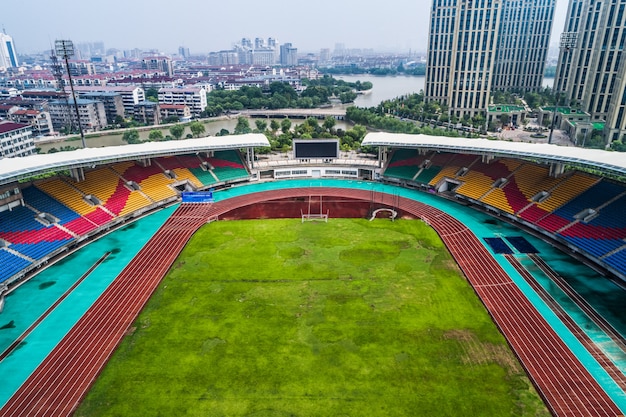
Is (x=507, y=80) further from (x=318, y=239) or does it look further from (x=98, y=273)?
(x=98, y=273)

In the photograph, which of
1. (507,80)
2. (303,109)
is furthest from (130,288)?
(507,80)

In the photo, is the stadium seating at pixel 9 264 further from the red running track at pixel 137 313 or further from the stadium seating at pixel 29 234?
the red running track at pixel 137 313

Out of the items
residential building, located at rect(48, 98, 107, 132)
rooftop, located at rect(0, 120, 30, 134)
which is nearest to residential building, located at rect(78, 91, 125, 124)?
residential building, located at rect(48, 98, 107, 132)

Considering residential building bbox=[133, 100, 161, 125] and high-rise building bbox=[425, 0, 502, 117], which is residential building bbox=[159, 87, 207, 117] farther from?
high-rise building bbox=[425, 0, 502, 117]

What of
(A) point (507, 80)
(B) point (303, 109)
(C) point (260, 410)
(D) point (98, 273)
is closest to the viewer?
(C) point (260, 410)

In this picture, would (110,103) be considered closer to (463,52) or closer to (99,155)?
(99,155)

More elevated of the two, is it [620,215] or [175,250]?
[620,215]

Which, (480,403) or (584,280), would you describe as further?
(584,280)
